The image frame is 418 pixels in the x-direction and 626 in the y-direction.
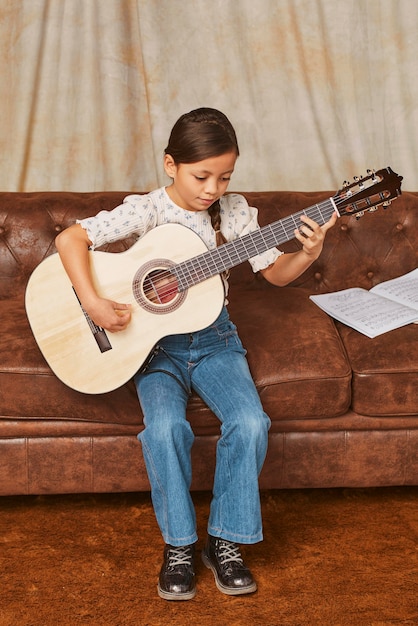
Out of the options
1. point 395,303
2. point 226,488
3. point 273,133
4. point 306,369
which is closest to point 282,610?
point 226,488

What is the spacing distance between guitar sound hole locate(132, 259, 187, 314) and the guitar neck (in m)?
0.02

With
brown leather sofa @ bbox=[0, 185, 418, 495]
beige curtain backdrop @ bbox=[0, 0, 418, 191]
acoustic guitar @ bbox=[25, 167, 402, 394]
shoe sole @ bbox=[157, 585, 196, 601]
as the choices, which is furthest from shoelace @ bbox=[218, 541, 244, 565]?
beige curtain backdrop @ bbox=[0, 0, 418, 191]

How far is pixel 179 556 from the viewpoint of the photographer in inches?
79.5

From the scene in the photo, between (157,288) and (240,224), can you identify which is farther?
(240,224)

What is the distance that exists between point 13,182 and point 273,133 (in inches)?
47.1

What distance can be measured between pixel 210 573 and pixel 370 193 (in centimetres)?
109

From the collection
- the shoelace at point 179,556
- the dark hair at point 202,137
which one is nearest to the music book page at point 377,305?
the dark hair at point 202,137

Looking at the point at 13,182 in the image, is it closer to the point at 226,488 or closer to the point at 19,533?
the point at 19,533

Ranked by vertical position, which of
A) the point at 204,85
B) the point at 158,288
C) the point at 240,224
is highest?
the point at 204,85

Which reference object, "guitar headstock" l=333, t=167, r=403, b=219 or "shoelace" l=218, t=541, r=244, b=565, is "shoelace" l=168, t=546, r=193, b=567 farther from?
"guitar headstock" l=333, t=167, r=403, b=219

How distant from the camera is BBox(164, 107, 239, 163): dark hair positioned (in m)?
2.08

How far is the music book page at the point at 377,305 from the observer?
2475 millimetres

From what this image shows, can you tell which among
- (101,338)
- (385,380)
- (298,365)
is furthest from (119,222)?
(385,380)

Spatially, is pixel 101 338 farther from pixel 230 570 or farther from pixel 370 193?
pixel 370 193
